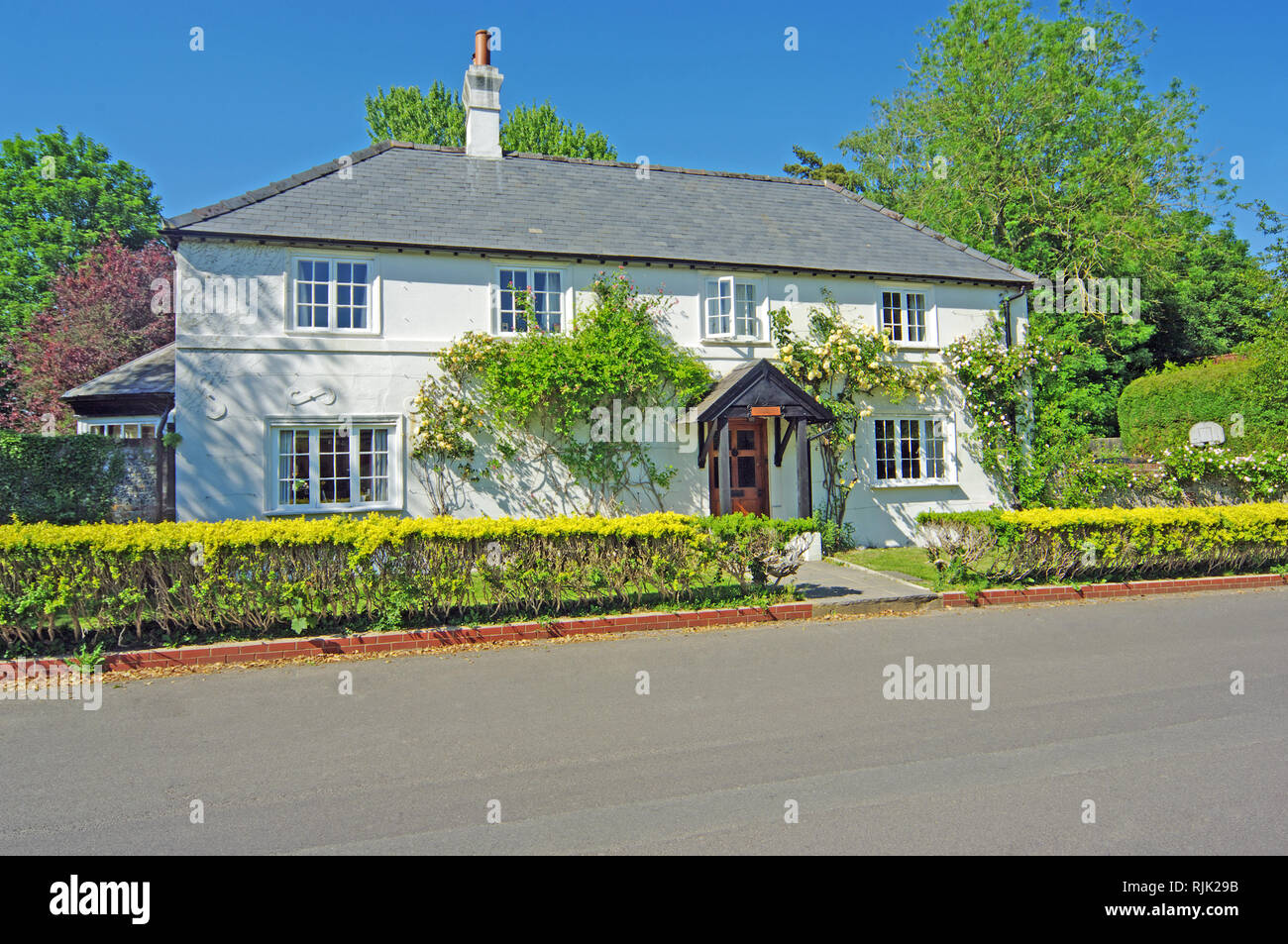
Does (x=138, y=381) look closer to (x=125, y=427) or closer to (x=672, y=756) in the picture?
(x=125, y=427)

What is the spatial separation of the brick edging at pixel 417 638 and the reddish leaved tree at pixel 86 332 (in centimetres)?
1752

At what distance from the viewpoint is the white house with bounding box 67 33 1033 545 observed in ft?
41.4

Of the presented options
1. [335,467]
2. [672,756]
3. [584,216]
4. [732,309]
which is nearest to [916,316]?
[732,309]

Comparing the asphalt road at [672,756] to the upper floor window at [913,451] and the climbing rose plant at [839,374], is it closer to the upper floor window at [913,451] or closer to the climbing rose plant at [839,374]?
the climbing rose plant at [839,374]

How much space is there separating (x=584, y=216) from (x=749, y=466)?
6323 mm

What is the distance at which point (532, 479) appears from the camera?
45.9ft

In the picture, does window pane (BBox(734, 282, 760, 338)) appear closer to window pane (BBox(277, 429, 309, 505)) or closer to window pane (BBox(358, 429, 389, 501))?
window pane (BBox(358, 429, 389, 501))

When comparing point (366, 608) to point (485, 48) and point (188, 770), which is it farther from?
point (485, 48)

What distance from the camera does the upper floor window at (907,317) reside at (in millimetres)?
16594

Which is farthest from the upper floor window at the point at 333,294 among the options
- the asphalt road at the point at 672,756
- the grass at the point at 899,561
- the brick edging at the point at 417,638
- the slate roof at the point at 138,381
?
the grass at the point at 899,561

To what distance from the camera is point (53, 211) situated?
3145cm

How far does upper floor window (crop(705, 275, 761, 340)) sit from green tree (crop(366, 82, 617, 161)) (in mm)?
20493
